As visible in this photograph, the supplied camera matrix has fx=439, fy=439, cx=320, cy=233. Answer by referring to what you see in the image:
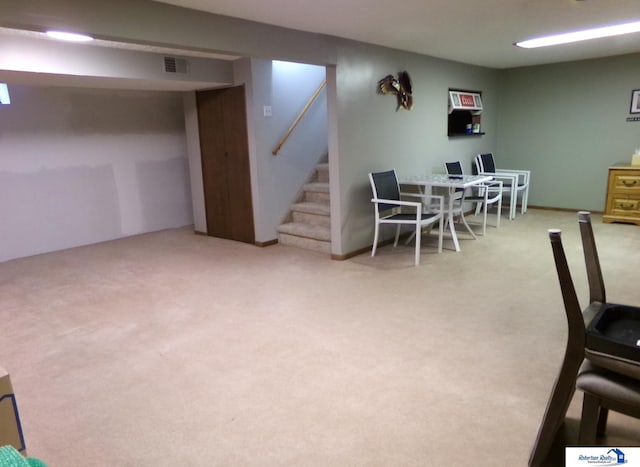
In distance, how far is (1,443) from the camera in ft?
4.46

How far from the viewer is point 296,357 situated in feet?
8.64

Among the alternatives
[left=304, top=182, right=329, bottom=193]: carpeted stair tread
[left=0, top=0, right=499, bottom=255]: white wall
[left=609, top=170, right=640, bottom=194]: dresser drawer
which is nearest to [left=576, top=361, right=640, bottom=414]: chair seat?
[left=0, top=0, right=499, bottom=255]: white wall

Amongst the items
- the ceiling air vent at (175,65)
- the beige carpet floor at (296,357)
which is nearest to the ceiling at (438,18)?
the ceiling air vent at (175,65)

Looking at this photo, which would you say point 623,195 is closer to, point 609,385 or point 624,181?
point 624,181

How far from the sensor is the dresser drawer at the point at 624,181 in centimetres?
551

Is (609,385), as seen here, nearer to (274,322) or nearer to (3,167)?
(274,322)

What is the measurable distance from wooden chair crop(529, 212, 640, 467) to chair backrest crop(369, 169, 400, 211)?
2991mm

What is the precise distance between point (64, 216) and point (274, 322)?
12.5 feet

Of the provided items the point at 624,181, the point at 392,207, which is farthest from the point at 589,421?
the point at 624,181

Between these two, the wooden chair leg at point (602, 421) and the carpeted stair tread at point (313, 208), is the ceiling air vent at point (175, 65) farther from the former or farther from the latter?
the wooden chair leg at point (602, 421)

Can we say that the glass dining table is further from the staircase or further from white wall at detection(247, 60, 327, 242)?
white wall at detection(247, 60, 327, 242)

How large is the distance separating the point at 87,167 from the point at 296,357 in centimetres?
441

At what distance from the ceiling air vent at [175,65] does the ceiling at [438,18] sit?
1.54 metres

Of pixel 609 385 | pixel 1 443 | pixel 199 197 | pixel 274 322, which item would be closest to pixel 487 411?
pixel 609 385
